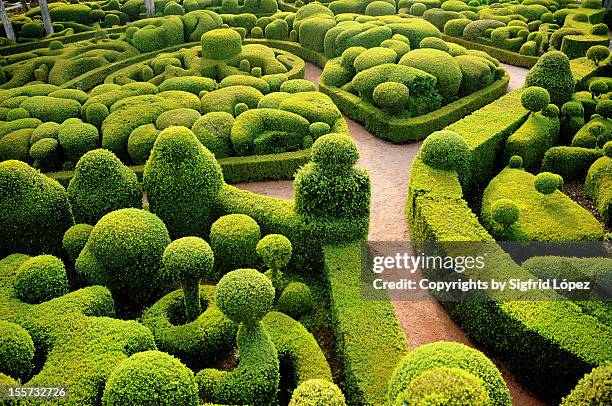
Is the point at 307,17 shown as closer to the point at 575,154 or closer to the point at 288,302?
the point at 575,154

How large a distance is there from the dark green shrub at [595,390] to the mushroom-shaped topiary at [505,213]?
21.7 ft

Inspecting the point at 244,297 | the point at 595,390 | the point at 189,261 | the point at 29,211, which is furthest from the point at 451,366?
the point at 29,211

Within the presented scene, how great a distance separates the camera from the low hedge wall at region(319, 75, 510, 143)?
68.8ft

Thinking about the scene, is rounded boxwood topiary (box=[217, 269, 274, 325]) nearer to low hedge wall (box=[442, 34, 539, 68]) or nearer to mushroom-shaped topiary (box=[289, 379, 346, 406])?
mushroom-shaped topiary (box=[289, 379, 346, 406])

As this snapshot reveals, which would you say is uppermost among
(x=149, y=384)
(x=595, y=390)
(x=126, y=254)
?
(x=149, y=384)

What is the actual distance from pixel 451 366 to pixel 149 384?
194 inches

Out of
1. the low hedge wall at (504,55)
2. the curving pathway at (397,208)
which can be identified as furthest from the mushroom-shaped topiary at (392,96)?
the low hedge wall at (504,55)

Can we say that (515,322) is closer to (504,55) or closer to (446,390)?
(446,390)

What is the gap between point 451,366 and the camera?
310 inches

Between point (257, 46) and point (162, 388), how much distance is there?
938 inches

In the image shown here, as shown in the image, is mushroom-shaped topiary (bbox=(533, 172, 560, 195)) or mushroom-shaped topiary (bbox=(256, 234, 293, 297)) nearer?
mushroom-shaped topiary (bbox=(256, 234, 293, 297))

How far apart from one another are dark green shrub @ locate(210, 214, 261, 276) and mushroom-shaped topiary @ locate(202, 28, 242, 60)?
1563 cm

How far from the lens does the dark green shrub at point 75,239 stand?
41.4 feet

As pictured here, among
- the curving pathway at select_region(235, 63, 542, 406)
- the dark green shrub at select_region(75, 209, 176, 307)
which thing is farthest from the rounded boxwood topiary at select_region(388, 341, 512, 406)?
the dark green shrub at select_region(75, 209, 176, 307)
